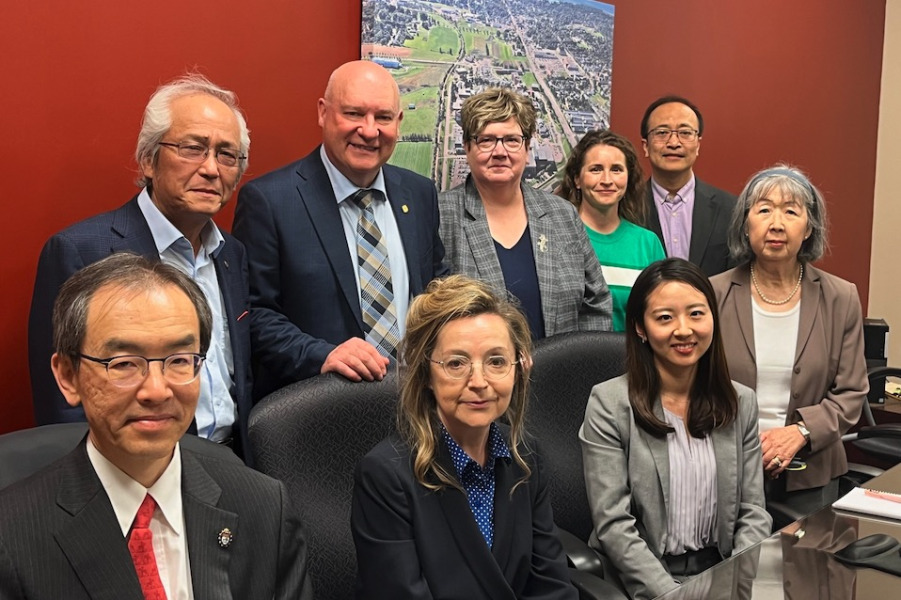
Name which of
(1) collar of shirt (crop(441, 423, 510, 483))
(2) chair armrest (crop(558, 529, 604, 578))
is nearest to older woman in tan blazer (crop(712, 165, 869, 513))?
(2) chair armrest (crop(558, 529, 604, 578))

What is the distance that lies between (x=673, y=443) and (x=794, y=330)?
2.55 ft

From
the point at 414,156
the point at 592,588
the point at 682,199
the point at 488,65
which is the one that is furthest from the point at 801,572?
the point at 488,65

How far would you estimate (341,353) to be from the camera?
2154 millimetres

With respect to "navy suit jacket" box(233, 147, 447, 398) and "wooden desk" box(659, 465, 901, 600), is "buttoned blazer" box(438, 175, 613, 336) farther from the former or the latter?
"wooden desk" box(659, 465, 901, 600)

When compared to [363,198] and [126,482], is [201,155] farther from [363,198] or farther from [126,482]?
[126,482]

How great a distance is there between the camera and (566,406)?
2.56 metres

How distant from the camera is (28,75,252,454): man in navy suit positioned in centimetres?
206

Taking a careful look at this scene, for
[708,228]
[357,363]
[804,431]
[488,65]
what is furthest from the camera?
[708,228]

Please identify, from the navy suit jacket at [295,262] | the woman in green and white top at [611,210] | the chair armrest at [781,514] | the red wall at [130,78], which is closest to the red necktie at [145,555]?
the navy suit jacket at [295,262]

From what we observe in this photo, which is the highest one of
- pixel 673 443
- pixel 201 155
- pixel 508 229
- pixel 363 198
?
pixel 201 155

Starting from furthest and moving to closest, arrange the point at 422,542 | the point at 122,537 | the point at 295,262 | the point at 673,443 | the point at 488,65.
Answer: the point at 488,65 < the point at 295,262 < the point at 673,443 < the point at 422,542 < the point at 122,537

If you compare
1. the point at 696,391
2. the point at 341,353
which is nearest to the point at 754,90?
the point at 696,391

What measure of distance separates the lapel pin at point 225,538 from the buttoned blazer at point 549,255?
1.50 metres

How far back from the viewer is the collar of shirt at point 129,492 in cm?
138
